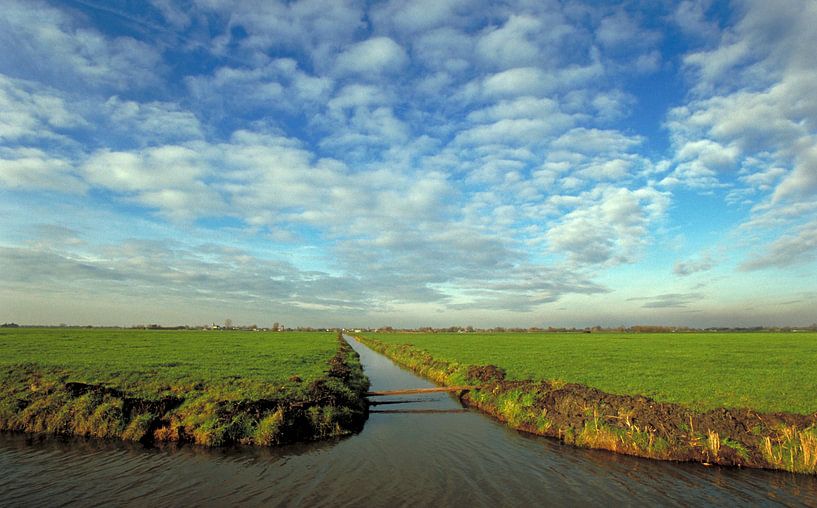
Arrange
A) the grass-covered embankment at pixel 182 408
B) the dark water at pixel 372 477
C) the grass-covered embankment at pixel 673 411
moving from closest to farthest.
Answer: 1. the dark water at pixel 372 477
2. the grass-covered embankment at pixel 673 411
3. the grass-covered embankment at pixel 182 408

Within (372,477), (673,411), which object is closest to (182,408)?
(372,477)

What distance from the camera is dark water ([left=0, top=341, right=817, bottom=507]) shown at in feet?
40.8

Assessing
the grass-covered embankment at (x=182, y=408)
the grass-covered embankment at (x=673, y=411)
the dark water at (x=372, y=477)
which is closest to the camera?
the dark water at (x=372, y=477)

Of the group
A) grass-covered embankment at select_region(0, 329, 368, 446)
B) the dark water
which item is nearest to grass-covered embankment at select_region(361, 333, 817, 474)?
the dark water

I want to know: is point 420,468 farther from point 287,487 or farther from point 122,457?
point 122,457

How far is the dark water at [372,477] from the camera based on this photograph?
490 inches

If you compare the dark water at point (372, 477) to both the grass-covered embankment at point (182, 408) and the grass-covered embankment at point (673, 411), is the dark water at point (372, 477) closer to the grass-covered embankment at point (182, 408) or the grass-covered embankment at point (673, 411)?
the grass-covered embankment at point (673, 411)

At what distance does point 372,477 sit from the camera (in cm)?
1416

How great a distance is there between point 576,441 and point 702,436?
193 inches

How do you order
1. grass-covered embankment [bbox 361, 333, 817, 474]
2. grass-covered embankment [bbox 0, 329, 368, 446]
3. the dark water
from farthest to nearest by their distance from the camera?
grass-covered embankment [bbox 0, 329, 368, 446] → grass-covered embankment [bbox 361, 333, 817, 474] → the dark water

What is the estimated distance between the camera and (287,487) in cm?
1312

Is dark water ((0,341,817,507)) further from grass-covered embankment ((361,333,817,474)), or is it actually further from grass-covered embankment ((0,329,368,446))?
grass-covered embankment ((0,329,368,446))

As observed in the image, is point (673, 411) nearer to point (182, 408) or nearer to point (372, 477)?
point (372, 477)

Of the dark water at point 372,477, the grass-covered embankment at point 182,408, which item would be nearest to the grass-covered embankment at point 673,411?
the dark water at point 372,477
